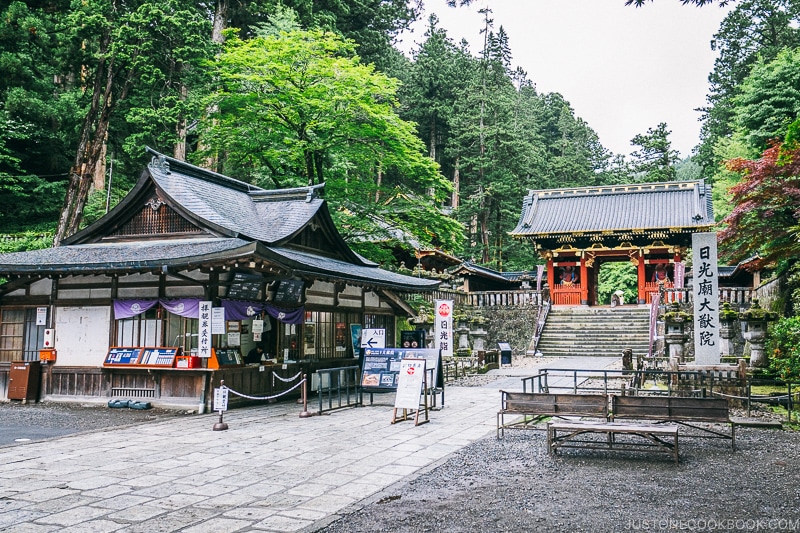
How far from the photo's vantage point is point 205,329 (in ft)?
42.0

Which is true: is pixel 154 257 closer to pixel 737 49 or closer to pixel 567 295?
pixel 567 295

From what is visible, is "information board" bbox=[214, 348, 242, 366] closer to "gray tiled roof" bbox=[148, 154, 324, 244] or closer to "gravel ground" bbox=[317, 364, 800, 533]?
"gray tiled roof" bbox=[148, 154, 324, 244]

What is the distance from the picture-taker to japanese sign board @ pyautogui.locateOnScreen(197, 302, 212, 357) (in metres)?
12.8

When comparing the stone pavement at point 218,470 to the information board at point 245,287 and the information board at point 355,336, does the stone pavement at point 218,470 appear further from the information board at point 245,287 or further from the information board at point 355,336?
Answer: the information board at point 355,336

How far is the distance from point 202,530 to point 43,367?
11.6 meters

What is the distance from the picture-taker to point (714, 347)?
43.4 ft

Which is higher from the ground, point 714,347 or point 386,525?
point 714,347

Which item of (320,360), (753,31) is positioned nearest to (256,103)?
(320,360)

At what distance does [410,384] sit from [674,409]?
4.76 meters

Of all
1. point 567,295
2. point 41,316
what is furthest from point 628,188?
point 41,316

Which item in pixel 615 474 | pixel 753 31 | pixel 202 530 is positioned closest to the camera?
pixel 202 530

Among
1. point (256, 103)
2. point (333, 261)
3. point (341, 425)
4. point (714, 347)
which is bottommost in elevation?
point (341, 425)

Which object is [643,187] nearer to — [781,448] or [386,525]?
[781,448]

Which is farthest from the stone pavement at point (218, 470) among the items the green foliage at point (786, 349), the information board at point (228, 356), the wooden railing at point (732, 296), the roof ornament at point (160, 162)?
the wooden railing at point (732, 296)
